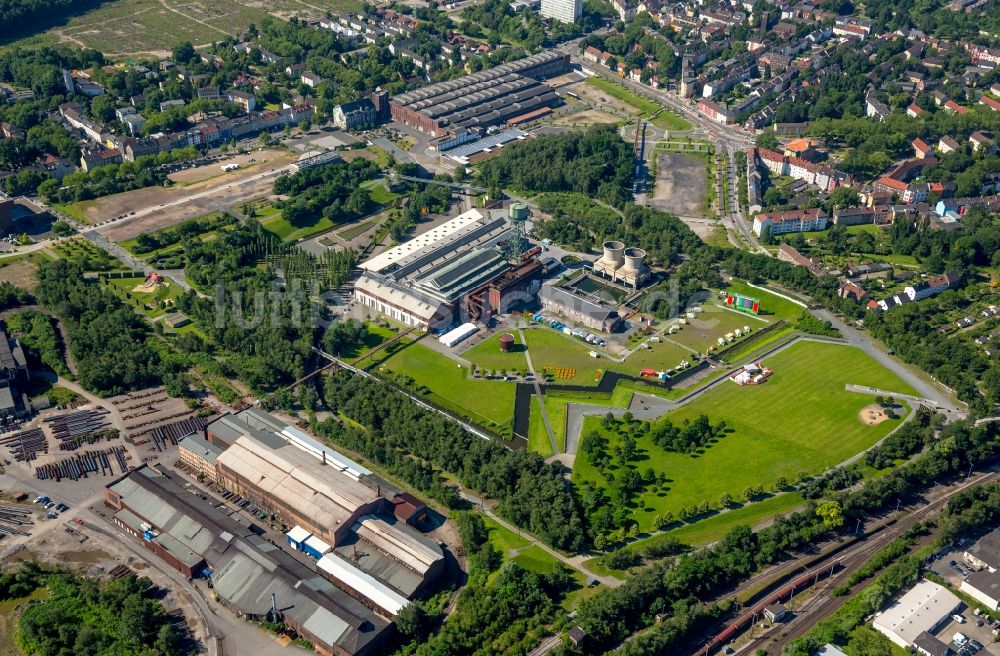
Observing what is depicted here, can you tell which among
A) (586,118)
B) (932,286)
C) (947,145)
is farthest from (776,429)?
(586,118)

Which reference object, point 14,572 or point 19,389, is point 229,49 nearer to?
point 19,389

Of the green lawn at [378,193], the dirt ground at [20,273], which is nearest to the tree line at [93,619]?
the dirt ground at [20,273]

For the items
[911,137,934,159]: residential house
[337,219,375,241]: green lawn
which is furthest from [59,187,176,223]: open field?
[911,137,934,159]: residential house

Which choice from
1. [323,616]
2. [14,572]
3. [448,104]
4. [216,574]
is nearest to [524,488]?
[323,616]

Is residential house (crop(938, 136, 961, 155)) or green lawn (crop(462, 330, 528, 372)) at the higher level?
residential house (crop(938, 136, 961, 155))

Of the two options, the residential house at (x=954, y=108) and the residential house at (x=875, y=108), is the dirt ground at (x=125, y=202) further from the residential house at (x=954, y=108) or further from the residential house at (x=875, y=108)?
the residential house at (x=954, y=108)

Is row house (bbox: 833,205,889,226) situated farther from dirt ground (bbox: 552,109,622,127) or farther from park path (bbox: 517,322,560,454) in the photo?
park path (bbox: 517,322,560,454)
